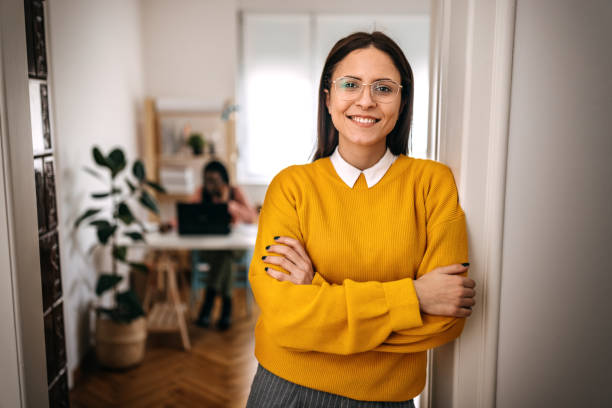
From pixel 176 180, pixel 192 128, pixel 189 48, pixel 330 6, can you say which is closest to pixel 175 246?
pixel 176 180

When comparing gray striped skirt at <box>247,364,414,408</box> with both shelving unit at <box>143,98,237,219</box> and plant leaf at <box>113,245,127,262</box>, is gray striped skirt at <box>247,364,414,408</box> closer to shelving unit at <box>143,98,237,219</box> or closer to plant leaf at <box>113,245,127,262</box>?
plant leaf at <box>113,245,127,262</box>

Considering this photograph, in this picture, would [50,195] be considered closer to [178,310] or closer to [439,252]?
[178,310]

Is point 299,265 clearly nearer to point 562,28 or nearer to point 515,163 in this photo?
point 515,163

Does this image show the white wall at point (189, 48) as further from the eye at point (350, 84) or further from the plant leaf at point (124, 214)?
the eye at point (350, 84)

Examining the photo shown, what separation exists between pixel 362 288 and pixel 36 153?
4.57 feet

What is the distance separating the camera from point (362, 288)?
3.46 ft

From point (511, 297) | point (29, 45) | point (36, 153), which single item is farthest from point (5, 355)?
point (511, 297)

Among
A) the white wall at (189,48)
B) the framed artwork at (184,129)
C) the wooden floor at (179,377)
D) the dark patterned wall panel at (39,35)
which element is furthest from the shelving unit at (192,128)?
the dark patterned wall panel at (39,35)

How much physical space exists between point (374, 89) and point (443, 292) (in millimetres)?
495

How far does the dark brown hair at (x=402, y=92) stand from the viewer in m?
1.13

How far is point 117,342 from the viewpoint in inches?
115

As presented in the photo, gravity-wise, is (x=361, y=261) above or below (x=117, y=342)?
above

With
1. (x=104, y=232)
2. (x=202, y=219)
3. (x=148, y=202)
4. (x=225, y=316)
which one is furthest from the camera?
(x=225, y=316)

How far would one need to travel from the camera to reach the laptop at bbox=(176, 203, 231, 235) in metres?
3.23
